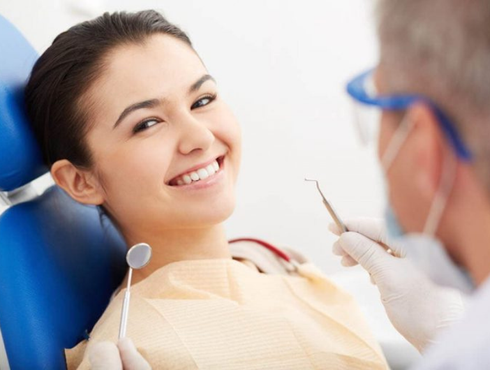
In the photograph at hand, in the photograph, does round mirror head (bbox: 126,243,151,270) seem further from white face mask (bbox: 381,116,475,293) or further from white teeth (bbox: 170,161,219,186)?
white face mask (bbox: 381,116,475,293)

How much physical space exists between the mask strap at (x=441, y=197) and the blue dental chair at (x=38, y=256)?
0.95 meters

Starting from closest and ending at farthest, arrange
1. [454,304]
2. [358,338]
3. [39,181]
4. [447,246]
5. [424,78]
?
[424,78] < [447,246] < [454,304] < [358,338] < [39,181]

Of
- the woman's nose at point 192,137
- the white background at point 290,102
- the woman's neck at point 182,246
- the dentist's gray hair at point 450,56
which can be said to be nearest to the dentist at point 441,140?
the dentist's gray hair at point 450,56

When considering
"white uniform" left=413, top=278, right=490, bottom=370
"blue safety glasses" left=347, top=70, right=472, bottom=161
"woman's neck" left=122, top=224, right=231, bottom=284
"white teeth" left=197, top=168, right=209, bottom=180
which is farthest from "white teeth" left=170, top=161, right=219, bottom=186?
"white uniform" left=413, top=278, right=490, bottom=370

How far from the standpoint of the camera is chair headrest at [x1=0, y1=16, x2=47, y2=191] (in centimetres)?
152

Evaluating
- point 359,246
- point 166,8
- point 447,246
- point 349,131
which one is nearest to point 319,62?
point 349,131

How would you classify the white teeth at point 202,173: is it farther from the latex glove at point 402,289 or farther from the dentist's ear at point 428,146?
the dentist's ear at point 428,146

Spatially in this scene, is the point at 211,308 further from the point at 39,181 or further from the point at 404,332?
the point at 39,181

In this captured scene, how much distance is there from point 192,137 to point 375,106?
730 mm

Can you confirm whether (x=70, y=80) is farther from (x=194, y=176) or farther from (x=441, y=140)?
(x=441, y=140)

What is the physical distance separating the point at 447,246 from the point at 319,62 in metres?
2.09

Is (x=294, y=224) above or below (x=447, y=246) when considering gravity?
below

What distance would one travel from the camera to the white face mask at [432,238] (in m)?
0.82

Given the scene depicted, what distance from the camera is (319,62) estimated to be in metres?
2.90
